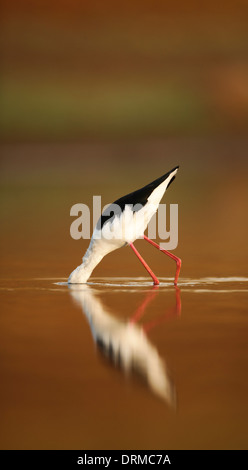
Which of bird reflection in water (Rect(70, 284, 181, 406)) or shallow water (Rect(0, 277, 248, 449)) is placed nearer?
shallow water (Rect(0, 277, 248, 449))

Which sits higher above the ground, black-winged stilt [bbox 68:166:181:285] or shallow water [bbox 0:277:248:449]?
black-winged stilt [bbox 68:166:181:285]

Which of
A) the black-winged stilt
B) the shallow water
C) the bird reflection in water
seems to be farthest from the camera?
the black-winged stilt

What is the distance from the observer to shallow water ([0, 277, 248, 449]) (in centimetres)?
342

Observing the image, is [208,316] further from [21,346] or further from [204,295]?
[21,346]

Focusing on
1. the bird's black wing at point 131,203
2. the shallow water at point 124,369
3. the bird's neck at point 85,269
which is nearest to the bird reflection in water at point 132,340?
the shallow water at point 124,369

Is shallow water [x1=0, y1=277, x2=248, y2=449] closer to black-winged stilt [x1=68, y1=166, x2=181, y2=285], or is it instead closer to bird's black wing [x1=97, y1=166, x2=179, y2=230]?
black-winged stilt [x1=68, y1=166, x2=181, y2=285]

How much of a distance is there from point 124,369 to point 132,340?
657mm

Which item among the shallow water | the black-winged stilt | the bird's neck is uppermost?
the black-winged stilt

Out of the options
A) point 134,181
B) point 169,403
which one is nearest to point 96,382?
point 169,403

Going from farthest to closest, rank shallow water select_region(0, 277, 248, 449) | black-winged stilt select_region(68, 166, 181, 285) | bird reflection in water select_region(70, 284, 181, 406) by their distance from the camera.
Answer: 1. black-winged stilt select_region(68, 166, 181, 285)
2. bird reflection in water select_region(70, 284, 181, 406)
3. shallow water select_region(0, 277, 248, 449)

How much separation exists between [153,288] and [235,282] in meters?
0.73

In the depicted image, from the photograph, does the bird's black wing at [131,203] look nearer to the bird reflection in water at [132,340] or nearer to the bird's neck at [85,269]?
the bird's neck at [85,269]

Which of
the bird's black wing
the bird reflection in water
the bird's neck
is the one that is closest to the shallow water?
the bird reflection in water

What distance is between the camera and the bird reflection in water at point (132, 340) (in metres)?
4.09
